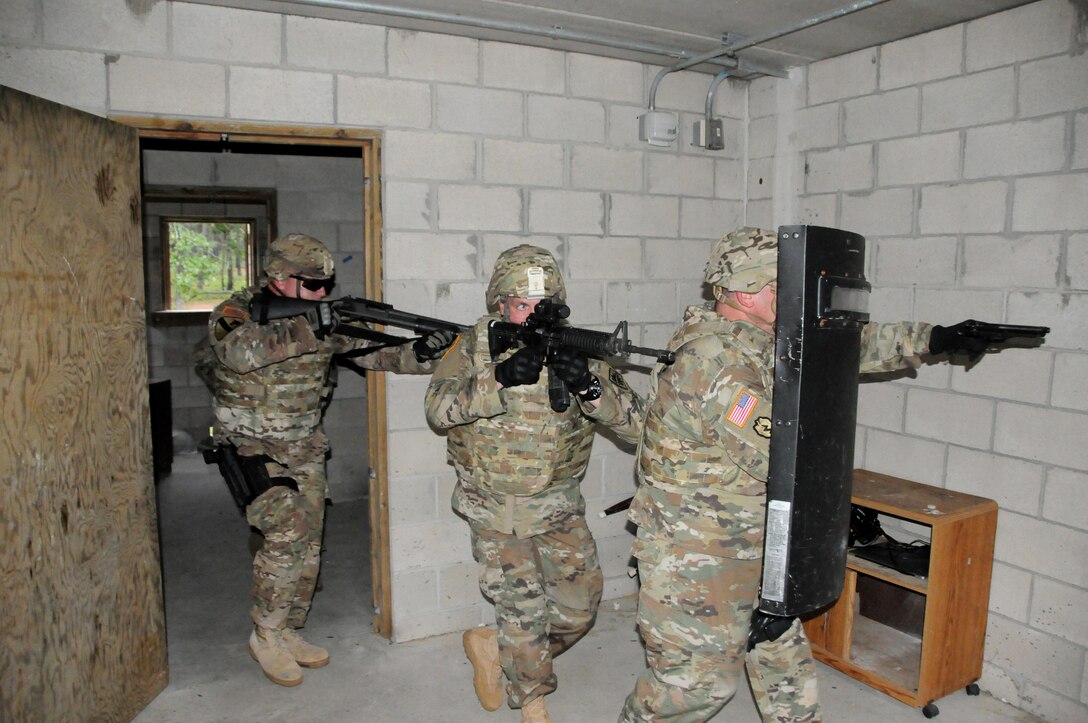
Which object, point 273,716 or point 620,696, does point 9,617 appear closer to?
Answer: point 273,716

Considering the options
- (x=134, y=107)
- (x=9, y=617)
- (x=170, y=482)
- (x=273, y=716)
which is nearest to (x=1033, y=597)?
(x=273, y=716)

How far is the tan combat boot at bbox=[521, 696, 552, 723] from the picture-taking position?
2.78m

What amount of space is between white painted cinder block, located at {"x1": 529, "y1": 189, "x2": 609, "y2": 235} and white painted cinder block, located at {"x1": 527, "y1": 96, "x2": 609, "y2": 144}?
259mm

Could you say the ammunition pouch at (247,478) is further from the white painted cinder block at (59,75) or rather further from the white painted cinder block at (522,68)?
the white painted cinder block at (522,68)

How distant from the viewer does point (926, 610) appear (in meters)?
2.85

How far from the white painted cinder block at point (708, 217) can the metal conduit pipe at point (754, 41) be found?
55 centimetres

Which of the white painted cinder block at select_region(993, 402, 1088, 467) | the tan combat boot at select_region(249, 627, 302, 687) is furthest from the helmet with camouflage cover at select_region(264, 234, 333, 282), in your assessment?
the white painted cinder block at select_region(993, 402, 1088, 467)

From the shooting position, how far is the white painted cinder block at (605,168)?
144 inches

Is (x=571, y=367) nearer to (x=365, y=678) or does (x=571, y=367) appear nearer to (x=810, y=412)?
(x=810, y=412)

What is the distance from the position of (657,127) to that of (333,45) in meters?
1.53

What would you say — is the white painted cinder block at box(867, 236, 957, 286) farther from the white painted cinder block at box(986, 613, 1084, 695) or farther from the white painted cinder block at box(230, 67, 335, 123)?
the white painted cinder block at box(230, 67, 335, 123)

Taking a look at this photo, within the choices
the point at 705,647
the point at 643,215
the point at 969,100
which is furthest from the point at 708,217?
the point at 705,647

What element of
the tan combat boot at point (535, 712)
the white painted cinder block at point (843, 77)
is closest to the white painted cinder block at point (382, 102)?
the white painted cinder block at point (843, 77)

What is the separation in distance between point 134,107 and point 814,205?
9.83ft
